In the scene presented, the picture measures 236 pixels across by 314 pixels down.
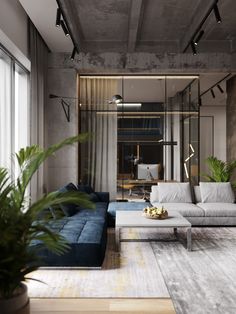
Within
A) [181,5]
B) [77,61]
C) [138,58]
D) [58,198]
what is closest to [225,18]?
[181,5]

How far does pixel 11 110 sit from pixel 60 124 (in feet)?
6.56

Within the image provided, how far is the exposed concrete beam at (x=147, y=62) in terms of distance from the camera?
23.5ft

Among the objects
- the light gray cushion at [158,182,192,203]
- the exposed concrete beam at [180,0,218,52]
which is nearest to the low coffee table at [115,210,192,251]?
the light gray cushion at [158,182,192,203]

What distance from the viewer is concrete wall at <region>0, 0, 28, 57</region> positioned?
4.63m

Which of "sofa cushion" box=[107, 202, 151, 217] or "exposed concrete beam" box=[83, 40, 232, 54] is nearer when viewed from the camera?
"sofa cushion" box=[107, 202, 151, 217]

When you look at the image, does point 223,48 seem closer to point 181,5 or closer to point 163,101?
point 163,101

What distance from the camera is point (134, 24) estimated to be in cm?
577

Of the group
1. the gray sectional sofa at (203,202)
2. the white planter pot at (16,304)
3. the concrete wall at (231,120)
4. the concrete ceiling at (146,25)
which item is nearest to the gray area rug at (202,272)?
the gray sectional sofa at (203,202)

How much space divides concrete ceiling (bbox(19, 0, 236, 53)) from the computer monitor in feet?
7.99

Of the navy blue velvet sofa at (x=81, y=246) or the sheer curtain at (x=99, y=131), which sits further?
the sheer curtain at (x=99, y=131)

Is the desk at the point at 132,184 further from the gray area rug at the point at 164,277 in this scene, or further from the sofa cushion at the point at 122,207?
the gray area rug at the point at 164,277

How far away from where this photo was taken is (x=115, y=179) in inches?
304

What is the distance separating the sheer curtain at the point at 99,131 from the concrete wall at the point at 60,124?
48 centimetres

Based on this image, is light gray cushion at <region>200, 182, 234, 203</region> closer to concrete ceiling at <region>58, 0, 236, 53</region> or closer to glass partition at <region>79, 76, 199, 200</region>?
glass partition at <region>79, 76, 199, 200</region>
